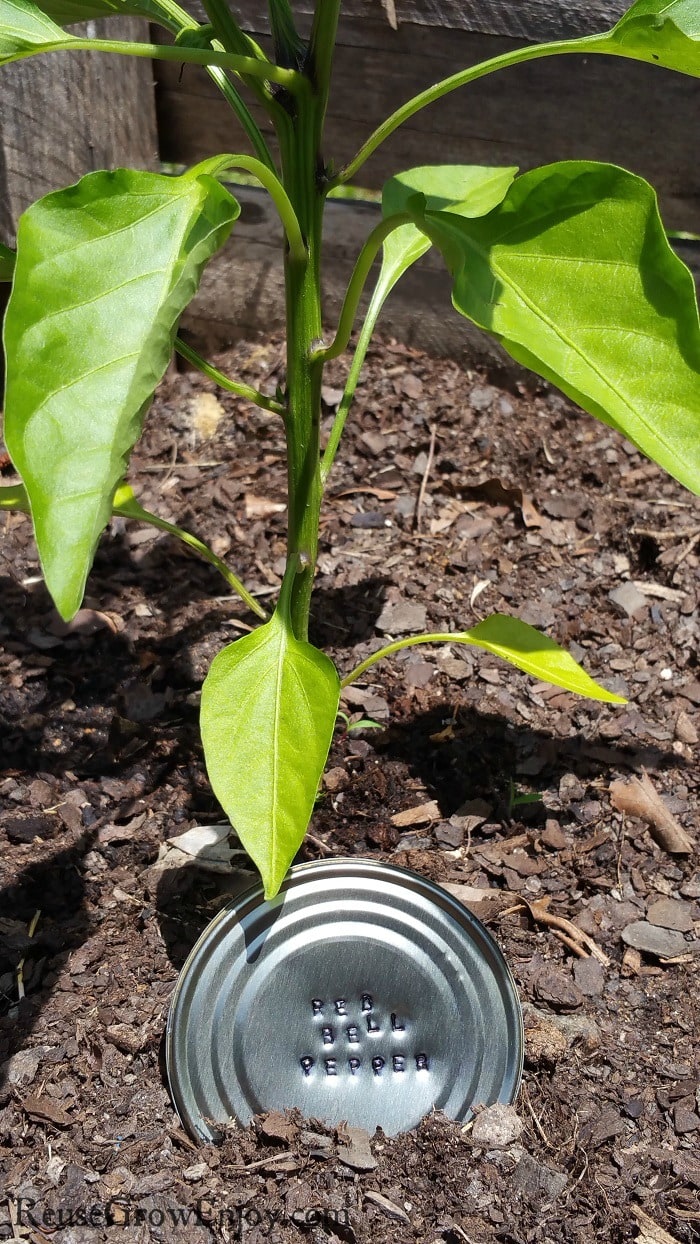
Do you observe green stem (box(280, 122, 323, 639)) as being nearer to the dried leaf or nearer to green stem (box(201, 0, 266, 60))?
green stem (box(201, 0, 266, 60))

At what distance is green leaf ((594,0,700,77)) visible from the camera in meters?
0.73

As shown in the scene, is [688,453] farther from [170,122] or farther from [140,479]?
[170,122]

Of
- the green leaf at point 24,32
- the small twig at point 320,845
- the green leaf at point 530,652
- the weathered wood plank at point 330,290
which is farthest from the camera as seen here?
the weathered wood plank at point 330,290

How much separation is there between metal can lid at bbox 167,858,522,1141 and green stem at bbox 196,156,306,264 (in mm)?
638

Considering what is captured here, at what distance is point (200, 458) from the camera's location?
1.73 m

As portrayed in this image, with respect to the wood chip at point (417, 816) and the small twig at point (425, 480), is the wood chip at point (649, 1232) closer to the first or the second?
the wood chip at point (417, 816)

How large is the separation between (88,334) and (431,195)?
65cm

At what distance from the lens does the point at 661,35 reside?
737mm

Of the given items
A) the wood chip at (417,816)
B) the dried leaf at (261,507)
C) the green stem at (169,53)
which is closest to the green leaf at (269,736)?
the wood chip at (417,816)

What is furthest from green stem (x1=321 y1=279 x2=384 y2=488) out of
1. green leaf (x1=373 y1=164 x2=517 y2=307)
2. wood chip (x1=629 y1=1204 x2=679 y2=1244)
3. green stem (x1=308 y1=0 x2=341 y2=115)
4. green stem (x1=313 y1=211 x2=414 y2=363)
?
wood chip (x1=629 y1=1204 x2=679 y2=1244)

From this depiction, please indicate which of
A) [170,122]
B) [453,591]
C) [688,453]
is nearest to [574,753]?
[453,591]

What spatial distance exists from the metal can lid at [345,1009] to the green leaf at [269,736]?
22 centimetres

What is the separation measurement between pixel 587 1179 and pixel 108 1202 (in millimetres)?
456

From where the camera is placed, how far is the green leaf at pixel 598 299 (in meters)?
0.67
